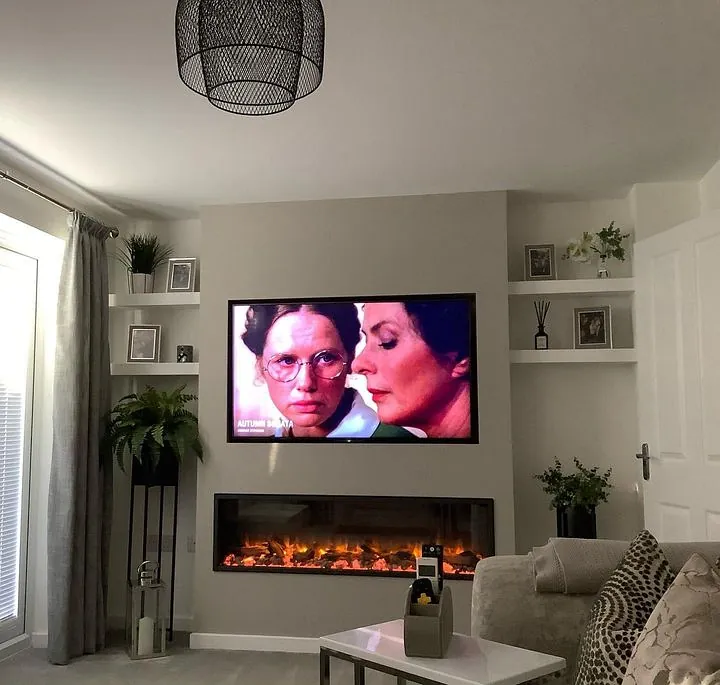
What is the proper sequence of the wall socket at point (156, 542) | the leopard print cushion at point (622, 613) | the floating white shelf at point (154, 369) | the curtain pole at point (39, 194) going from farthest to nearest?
the wall socket at point (156, 542) → the floating white shelf at point (154, 369) → the curtain pole at point (39, 194) → the leopard print cushion at point (622, 613)

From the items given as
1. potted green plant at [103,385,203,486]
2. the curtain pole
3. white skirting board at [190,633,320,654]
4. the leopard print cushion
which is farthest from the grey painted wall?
the leopard print cushion

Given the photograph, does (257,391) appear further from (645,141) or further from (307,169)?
(645,141)

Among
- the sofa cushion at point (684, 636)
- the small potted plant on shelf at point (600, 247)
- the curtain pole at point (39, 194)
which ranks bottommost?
the sofa cushion at point (684, 636)

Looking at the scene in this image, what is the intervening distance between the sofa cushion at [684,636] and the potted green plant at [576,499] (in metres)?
2.50

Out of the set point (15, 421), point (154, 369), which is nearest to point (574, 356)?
point (154, 369)

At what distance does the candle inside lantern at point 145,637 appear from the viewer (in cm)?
423

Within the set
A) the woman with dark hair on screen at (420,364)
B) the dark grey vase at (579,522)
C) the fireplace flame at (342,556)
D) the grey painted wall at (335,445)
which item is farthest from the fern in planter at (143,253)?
the dark grey vase at (579,522)

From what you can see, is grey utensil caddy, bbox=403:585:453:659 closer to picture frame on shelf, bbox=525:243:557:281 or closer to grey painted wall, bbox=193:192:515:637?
grey painted wall, bbox=193:192:515:637

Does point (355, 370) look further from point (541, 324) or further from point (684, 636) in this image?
point (684, 636)

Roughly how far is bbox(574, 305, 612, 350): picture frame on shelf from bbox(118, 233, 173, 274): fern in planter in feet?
8.50

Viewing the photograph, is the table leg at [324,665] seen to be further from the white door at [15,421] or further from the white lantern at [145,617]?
the white door at [15,421]

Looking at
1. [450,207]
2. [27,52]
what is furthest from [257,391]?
[27,52]

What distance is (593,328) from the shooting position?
4.55 meters

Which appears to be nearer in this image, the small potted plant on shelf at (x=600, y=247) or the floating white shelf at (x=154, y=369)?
the small potted plant on shelf at (x=600, y=247)
